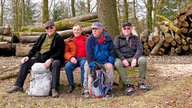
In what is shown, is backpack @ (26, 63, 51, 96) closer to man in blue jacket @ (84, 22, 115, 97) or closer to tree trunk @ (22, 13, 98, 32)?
man in blue jacket @ (84, 22, 115, 97)

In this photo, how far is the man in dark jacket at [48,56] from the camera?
5410 millimetres

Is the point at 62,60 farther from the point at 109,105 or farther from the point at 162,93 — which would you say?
the point at 162,93

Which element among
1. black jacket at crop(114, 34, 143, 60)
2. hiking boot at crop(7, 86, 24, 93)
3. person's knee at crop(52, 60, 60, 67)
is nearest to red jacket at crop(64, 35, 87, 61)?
person's knee at crop(52, 60, 60, 67)

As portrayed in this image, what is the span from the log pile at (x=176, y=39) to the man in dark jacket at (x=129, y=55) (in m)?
6.14

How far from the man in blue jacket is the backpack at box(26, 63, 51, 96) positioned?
72 centimetres

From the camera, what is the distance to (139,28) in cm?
2477

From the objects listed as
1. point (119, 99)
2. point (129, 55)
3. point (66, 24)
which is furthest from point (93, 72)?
point (66, 24)

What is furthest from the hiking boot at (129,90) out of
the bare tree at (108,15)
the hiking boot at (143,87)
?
the bare tree at (108,15)

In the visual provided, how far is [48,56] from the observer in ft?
18.5

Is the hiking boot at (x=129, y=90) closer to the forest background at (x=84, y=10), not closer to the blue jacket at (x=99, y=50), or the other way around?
the blue jacket at (x=99, y=50)

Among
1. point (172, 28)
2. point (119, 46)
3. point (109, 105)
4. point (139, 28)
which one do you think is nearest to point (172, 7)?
point (139, 28)

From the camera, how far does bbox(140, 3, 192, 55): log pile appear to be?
1148 centimetres

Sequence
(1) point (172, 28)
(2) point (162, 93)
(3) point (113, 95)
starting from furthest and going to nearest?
(1) point (172, 28) < (3) point (113, 95) < (2) point (162, 93)

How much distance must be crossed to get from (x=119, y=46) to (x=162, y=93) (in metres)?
1.32
